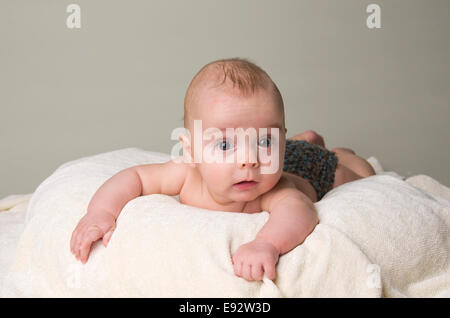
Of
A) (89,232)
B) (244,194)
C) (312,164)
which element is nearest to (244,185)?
(244,194)

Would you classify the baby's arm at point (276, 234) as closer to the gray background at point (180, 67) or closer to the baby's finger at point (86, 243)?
the baby's finger at point (86, 243)

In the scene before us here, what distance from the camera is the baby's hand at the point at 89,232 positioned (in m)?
1.18

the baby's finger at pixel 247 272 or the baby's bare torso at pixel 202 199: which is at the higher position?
the baby's bare torso at pixel 202 199

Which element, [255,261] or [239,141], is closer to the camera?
[255,261]

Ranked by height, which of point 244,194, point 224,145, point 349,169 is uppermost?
point 224,145

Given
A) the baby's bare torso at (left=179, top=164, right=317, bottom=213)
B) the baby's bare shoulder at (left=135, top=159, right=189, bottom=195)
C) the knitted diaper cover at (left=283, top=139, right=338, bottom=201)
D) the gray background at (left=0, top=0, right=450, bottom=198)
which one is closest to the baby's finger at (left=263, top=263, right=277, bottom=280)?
the baby's bare torso at (left=179, top=164, right=317, bottom=213)

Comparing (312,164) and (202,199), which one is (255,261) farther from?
(312,164)

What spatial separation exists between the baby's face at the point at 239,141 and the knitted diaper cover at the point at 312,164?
0.49 metres

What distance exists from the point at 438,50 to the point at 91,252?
7.35 ft

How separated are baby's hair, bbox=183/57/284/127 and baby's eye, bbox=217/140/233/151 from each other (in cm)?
12

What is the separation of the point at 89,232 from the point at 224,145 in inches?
14.3

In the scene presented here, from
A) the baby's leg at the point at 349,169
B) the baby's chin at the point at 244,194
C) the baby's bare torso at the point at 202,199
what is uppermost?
the baby's chin at the point at 244,194

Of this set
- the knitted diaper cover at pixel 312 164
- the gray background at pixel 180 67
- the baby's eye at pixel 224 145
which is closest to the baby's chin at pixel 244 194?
the baby's eye at pixel 224 145

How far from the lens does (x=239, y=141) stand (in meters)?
1.21
